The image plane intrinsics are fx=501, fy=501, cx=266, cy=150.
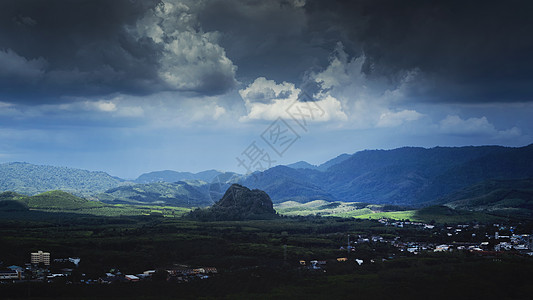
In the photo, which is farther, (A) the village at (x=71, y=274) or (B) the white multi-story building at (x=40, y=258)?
(B) the white multi-story building at (x=40, y=258)

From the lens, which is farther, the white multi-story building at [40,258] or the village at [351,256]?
the white multi-story building at [40,258]

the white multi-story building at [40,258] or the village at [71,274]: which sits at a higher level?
the white multi-story building at [40,258]

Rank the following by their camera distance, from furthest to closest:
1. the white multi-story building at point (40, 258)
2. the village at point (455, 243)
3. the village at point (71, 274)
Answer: the village at point (455, 243) < the white multi-story building at point (40, 258) < the village at point (71, 274)

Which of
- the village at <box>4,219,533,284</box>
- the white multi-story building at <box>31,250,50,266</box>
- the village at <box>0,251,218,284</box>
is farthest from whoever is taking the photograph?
the white multi-story building at <box>31,250,50,266</box>

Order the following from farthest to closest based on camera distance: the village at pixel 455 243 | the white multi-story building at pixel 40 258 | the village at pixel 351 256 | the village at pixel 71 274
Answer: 1. the village at pixel 455 243
2. the white multi-story building at pixel 40 258
3. the village at pixel 351 256
4. the village at pixel 71 274

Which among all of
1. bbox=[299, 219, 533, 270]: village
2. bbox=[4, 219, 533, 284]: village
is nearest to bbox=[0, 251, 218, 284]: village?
bbox=[4, 219, 533, 284]: village

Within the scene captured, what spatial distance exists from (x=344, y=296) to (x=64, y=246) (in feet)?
217

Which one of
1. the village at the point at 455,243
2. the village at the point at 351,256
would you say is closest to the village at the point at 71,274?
the village at the point at 351,256

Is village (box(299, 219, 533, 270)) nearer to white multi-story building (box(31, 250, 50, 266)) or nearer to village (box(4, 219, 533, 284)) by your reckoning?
village (box(4, 219, 533, 284))

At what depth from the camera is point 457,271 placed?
9038 centimetres

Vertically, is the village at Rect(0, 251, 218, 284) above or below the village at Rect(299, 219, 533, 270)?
below

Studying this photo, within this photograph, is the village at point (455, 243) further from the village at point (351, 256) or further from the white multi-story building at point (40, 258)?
the white multi-story building at point (40, 258)

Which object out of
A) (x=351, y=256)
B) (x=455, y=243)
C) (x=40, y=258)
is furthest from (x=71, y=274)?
(x=455, y=243)

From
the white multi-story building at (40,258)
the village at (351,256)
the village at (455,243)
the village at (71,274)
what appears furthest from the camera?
the village at (455,243)
